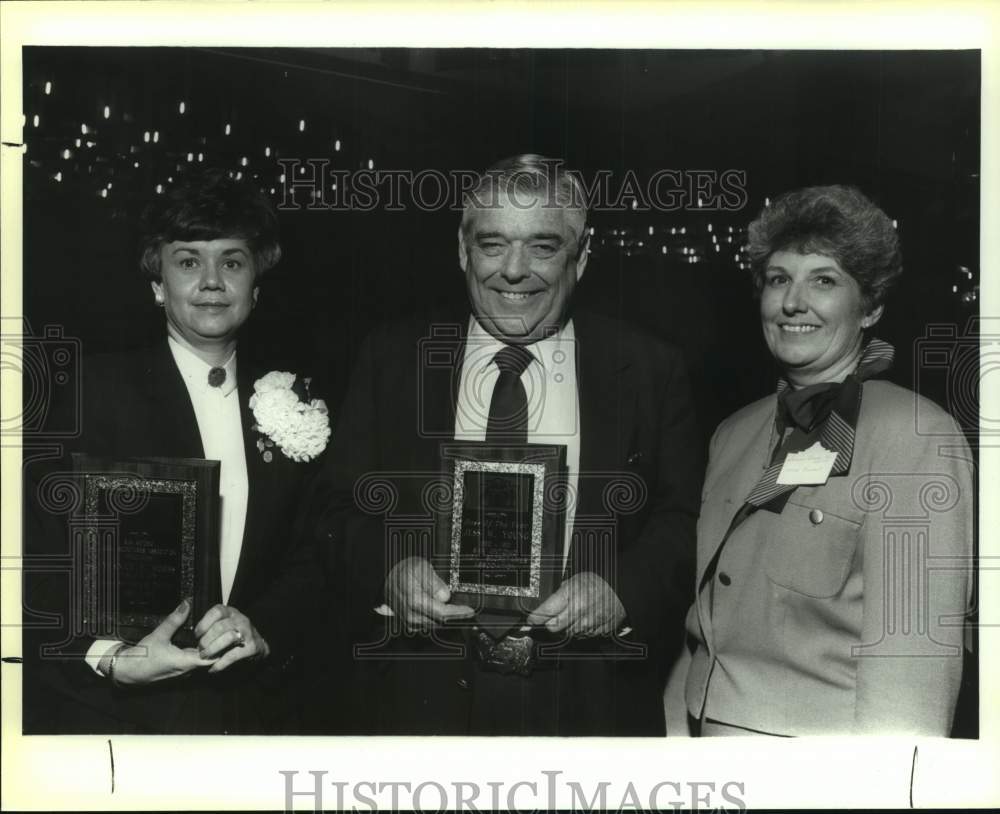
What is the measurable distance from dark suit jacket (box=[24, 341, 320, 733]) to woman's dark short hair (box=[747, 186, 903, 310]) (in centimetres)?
173

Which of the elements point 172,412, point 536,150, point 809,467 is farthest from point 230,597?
point 809,467

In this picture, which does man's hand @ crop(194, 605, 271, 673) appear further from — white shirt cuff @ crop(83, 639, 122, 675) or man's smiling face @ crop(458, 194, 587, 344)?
man's smiling face @ crop(458, 194, 587, 344)

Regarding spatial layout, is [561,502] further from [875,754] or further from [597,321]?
[875,754]

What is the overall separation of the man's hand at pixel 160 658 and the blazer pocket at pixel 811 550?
1.94 m

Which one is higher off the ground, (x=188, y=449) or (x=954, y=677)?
(x=188, y=449)

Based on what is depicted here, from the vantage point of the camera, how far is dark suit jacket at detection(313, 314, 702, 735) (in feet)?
11.4

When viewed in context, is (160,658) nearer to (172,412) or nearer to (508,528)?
(172,412)

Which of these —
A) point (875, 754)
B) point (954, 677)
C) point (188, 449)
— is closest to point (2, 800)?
point (188, 449)

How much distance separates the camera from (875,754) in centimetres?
350

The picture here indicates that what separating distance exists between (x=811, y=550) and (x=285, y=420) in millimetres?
1780

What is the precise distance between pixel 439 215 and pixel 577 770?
198 centimetres

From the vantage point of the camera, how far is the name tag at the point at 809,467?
3354mm

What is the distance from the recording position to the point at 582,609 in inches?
136

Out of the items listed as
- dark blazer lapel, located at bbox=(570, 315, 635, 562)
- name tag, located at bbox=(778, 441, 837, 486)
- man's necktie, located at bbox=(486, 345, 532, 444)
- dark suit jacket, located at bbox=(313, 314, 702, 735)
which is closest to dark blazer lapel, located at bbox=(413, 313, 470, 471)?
dark suit jacket, located at bbox=(313, 314, 702, 735)
